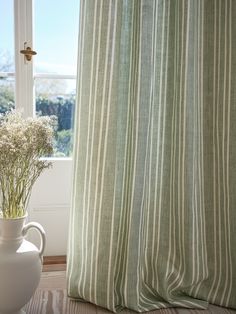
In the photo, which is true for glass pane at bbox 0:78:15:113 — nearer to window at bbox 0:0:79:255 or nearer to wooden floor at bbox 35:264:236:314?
window at bbox 0:0:79:255

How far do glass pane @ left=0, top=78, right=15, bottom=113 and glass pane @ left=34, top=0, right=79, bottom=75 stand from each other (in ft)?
0.51

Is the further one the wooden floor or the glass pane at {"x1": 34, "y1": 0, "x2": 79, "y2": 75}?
the glass pane at {"x1": 34, "y1": 0, "x2": 79, "y2": 75}

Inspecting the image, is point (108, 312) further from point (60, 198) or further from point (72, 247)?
point (60, 198)

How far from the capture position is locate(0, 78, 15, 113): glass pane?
5.21 feet

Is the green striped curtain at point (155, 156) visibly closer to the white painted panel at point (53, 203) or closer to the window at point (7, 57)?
the white painted panel at point (53, 203)

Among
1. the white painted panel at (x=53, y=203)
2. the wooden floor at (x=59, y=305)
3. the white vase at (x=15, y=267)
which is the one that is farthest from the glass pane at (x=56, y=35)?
the wooden floor at (x=59, y=305)

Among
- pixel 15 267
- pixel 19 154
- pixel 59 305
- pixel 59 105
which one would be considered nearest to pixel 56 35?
pixel 59 105

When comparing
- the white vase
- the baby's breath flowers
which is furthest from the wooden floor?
the baby's breath flowers

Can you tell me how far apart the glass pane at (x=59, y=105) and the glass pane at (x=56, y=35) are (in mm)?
68

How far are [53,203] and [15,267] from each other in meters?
0.60

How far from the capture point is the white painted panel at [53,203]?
167cm

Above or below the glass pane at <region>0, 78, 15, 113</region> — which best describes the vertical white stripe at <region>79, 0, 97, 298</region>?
below

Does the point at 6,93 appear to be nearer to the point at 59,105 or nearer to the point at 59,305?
the point at 59,105

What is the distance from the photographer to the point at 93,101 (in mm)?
1285
